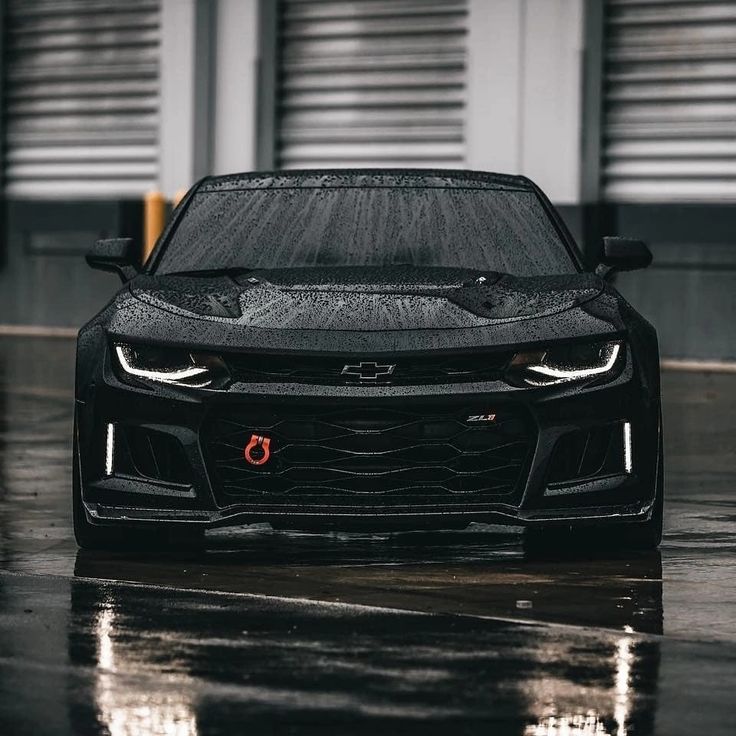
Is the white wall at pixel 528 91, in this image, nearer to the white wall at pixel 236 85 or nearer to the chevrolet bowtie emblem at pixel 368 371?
the white wall at pixel 236 85

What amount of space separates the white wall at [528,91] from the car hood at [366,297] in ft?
42.3

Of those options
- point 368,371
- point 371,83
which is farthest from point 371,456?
point 371,83

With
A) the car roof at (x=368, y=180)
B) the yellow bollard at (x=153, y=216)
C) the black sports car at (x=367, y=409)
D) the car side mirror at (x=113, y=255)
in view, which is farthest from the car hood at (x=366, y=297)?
the yellow bollard at (x=153, y=216)

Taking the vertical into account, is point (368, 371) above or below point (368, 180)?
below

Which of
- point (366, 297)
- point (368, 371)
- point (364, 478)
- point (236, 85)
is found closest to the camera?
point (368, 371)

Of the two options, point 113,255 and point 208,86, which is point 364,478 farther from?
point 208,86

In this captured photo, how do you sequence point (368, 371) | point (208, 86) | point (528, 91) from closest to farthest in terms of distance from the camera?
point (368, 371)
point (528, 91)
point (208, 86)

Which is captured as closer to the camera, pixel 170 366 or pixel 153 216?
pixel 170 366

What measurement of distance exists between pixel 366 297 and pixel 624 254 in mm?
1489

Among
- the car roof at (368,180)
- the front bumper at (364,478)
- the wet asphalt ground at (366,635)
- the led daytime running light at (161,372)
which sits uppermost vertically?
the car roof at (368,180)

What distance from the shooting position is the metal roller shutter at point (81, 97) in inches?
982

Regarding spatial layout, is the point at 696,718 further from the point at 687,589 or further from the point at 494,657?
the point at 687,589

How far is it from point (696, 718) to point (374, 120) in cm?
1814

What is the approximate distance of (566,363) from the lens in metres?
7.92
